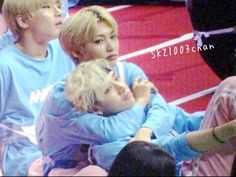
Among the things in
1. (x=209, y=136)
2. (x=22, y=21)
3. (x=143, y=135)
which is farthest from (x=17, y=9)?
(x=209, y=136)

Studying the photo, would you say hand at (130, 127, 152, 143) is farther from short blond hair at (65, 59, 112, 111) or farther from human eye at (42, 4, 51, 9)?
human eye at (42, 4, 51, 9)

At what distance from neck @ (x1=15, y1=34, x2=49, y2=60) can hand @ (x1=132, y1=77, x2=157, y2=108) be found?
0.19 m

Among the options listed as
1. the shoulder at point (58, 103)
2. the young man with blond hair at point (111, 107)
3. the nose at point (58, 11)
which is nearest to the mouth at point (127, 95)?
the young man with blond hair at point (111, 107)

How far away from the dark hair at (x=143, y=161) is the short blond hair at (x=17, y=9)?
1.06 feet

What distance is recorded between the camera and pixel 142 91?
1.24 metres

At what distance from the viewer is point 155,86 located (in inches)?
51.1

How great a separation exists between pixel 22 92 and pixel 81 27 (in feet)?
0.58

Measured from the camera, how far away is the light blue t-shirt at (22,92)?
1.24 metres

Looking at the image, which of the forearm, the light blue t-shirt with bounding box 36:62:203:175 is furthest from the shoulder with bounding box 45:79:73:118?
the forearm

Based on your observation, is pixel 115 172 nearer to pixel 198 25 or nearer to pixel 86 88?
pixel 86 88

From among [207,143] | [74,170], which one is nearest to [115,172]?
[74,170]

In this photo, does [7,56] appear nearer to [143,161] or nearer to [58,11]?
[58,11]

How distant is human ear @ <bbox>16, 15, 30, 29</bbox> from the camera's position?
4.09 feet

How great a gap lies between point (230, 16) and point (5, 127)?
20.6 inches
